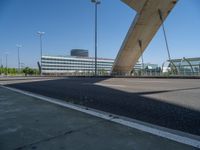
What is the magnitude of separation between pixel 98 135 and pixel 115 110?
95.1 inches

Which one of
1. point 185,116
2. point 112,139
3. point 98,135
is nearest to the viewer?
point 112,139

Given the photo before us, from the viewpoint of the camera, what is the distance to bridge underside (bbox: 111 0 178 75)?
108 feet

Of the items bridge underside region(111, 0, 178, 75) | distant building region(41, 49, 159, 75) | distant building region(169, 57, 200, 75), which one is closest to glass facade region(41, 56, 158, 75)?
distant building region(41, 49, 159, 75)

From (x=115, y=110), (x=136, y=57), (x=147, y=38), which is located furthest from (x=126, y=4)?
(x=115, y=110)

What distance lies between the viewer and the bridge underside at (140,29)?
108 ft

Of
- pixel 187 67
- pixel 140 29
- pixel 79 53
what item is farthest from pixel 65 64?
pixel 187 67

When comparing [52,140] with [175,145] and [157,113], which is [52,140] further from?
[157,113]

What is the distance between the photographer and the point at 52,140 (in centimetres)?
356

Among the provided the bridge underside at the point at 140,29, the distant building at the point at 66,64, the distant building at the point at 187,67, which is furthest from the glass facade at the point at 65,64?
the distant building at the point at 187,67

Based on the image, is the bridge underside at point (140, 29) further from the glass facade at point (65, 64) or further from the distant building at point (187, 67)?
the glass facade at point (65, 64)

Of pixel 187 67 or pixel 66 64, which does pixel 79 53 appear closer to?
pixel 66 64

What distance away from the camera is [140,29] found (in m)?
37.3

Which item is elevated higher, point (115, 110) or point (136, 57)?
point (136, 57)

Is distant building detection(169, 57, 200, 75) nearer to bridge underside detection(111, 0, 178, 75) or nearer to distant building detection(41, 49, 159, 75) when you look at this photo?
bridge underside detection(111, 0, 178, 75)
